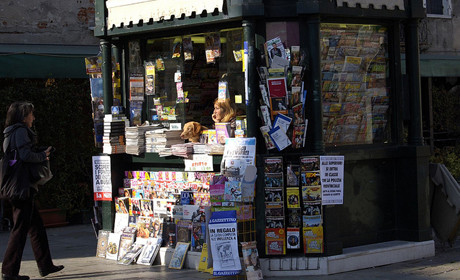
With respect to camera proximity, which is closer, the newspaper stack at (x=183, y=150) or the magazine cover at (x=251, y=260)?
the magazine cover at (x=251, y=260)

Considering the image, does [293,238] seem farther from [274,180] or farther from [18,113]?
[18,113]

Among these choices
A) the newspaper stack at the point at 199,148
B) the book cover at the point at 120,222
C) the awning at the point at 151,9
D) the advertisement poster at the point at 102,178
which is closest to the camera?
the awning at the point at 151,9

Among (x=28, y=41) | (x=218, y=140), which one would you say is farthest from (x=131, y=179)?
(x=28, y=41)

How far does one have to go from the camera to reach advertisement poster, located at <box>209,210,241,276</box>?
24.6ft

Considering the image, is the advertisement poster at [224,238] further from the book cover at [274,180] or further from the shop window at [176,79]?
the shop window at [176,79]

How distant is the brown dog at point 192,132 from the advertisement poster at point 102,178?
1.09 meters

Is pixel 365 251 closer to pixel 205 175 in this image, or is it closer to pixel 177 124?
pixel 205 175

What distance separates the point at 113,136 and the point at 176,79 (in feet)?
3.32

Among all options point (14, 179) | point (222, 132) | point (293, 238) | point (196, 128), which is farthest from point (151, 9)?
point (293, 238)

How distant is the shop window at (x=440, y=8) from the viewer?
17703 millimetres

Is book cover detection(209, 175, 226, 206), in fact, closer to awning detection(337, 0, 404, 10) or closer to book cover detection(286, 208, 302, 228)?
book cover detection(286, 208, 302, 228)

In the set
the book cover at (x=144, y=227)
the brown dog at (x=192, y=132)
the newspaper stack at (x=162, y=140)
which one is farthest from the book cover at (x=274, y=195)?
the book cover at (x=144, y=227)

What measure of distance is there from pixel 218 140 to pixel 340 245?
5.56ft

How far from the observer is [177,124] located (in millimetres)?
9070
